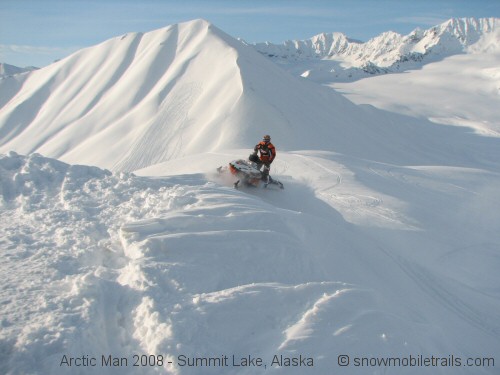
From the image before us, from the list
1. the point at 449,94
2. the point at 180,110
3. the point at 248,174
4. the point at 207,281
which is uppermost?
the point at 449,94

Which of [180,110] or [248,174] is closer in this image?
[248,174]

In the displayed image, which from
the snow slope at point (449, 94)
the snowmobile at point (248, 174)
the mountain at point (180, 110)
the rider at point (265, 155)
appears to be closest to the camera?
the snowmobile at point (248, 174)

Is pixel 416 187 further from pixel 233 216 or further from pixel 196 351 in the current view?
pixel 196 351

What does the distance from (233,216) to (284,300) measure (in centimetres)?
218

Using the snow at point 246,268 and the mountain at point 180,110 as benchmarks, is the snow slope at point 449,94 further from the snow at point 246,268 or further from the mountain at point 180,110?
the snow at point 246,268

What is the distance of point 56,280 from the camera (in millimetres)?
4645

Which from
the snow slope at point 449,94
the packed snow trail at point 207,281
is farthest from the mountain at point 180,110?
the packed snow trail at point 207,281

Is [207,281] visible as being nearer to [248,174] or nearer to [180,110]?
[248,174]

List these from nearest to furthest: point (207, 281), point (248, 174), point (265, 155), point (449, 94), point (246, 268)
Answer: point (207, 281)
point (246, 268)
point (248, 174)
point (265, 155)
point (449, 94)

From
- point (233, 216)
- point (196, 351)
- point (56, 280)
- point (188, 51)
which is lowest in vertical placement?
point (196, 351)

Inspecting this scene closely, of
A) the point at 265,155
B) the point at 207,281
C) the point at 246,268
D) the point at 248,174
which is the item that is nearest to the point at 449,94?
the point at 265,155

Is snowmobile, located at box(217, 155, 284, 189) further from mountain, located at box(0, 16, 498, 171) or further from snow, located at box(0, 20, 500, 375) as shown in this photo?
mountain, located at box(0, 16, 498, 171)

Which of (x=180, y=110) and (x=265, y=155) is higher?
(x=180, y=110)

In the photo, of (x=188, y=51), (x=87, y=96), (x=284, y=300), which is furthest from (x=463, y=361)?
(x=87, y=96)
